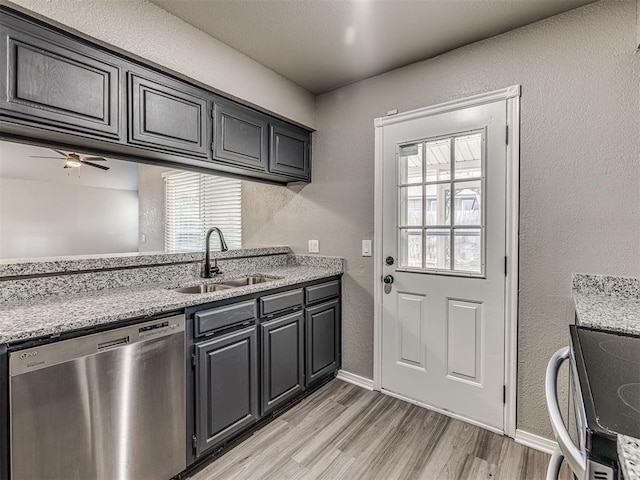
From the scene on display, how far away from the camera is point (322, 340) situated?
8.60 ft

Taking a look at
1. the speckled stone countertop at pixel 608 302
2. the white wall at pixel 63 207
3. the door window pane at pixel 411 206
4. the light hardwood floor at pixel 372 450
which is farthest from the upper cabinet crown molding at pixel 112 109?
the white wall at pixel 63 207

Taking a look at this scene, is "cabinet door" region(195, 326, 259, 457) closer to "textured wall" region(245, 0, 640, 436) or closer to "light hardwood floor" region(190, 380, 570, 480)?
"light hardwood floor" region(190, 380, 570, 480)

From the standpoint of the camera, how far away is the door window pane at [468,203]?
2.13 m

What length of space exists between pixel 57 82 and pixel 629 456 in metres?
2.20

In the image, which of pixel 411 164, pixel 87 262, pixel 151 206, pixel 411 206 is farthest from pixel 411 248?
pixel 151 206

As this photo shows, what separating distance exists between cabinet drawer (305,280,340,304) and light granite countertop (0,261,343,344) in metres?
0.36

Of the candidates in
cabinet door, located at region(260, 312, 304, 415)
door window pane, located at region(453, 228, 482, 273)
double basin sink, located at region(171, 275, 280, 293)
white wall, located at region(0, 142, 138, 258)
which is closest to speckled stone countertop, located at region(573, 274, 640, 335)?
door window pane, located at region(453, 228, 482, 273)

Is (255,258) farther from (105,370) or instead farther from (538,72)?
(538,72)

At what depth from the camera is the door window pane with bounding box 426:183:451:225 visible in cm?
224

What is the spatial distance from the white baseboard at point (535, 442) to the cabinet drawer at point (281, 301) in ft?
5.25

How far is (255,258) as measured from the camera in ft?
9.38

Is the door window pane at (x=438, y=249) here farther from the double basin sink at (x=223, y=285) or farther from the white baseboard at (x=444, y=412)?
the double basin sink at (x=223, y=285)

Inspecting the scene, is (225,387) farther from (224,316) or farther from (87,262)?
(87,262)

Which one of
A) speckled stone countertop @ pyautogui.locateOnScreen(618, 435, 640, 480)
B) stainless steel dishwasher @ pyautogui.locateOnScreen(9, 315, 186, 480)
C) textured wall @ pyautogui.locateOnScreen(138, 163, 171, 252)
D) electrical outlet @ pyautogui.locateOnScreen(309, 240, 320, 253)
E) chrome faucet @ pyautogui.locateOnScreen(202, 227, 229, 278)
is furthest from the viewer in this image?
textured wall @ pyautogui.locateOnScreen(138, 163, 171, 252)
